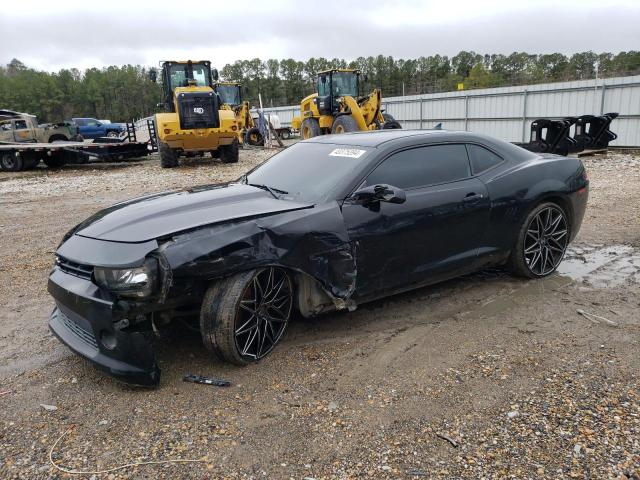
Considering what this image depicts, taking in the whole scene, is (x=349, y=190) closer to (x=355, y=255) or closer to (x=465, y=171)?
(x=355, y=255)

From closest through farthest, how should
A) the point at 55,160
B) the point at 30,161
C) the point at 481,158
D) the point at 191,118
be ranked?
the point at 481,158 < the point at 191,118 < the point at 30,161 < the point at 55,160

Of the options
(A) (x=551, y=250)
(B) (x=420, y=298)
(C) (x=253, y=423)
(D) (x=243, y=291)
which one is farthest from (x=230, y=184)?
(A) (x=551, y=250)

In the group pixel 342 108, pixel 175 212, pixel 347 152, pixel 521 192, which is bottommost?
pixel 521 192

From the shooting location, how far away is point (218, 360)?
11.4 ft

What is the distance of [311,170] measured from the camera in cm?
421

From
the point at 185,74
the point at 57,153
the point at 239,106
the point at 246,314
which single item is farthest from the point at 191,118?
the point at 246,314

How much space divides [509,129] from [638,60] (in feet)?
137

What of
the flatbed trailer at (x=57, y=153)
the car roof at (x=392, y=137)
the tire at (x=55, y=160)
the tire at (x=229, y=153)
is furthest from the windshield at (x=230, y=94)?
the car roof at (x=392, y=137)

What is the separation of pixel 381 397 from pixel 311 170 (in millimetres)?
1972

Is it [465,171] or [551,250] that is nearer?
→ [465,171]

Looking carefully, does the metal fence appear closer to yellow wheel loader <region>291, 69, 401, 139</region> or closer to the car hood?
yellow wheel loader <region>291, 69, 401, 139</region>

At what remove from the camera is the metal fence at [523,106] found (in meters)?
16.6

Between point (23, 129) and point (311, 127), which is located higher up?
point (23, 129)

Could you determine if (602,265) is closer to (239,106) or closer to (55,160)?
(55,160)
